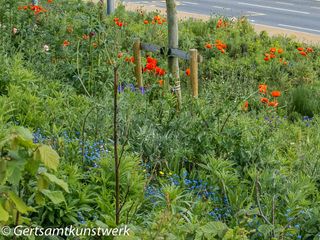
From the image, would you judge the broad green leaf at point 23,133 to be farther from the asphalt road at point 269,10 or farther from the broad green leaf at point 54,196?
the asphalt road at point 269,10

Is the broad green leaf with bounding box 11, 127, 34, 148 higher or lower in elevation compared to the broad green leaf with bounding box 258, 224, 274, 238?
higher

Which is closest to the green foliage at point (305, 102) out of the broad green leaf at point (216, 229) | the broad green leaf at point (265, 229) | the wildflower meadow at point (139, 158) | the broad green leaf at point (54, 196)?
the wildflower meadow at point (139, 158)

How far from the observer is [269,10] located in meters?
23.5

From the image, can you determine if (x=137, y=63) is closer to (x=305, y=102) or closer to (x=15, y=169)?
(x=305, y=102)

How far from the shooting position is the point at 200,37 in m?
12.8

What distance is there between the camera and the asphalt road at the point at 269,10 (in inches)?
806

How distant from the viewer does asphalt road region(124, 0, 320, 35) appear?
20.5 m

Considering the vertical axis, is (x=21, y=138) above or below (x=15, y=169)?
above

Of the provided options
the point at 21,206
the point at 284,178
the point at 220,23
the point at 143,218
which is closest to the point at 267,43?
the point at 220,23

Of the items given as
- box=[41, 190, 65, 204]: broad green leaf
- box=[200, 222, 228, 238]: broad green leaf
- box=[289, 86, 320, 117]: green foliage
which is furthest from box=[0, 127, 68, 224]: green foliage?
box=[289, 86, 320, 117]: green foliage

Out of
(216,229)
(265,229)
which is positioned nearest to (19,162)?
(216,229)

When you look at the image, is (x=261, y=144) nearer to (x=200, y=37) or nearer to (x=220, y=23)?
(x=200, y=37)

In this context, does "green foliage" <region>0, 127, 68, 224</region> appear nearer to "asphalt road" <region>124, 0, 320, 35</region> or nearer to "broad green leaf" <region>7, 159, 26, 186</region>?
"broad green leaf" <region>7, 159, 26, 186</region>

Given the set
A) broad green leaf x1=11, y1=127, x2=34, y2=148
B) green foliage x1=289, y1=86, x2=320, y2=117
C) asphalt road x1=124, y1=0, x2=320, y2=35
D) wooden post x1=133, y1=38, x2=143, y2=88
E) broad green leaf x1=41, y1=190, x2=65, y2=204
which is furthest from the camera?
asphalt road x1=124, y1=0, x2=320, y2=35
